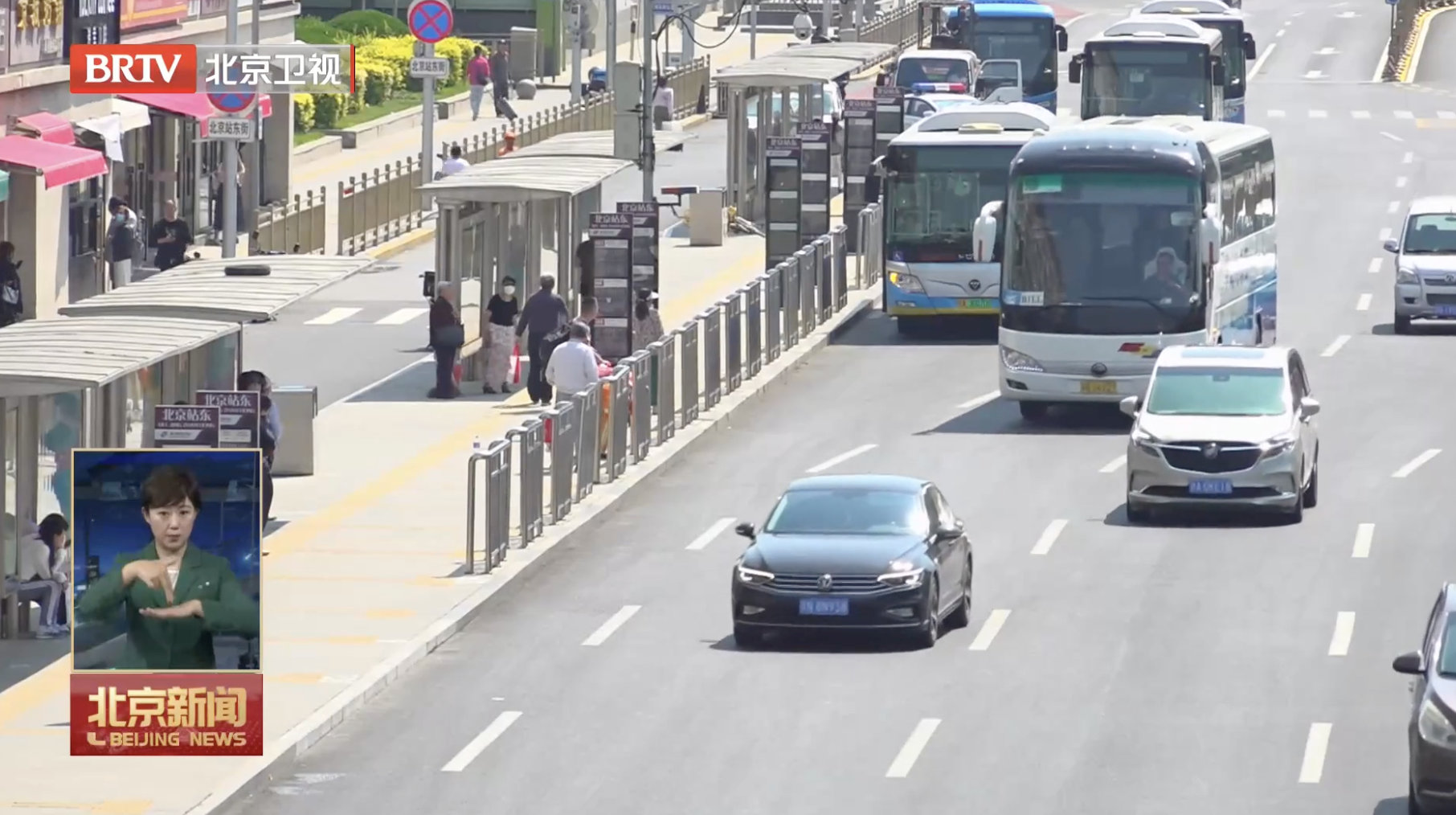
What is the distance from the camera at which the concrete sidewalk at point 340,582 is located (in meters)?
19.5

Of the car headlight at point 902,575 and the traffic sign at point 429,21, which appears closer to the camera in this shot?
the car headlight at point 902,575

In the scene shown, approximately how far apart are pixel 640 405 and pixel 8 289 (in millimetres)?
A: 9879

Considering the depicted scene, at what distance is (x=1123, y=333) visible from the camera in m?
36.3

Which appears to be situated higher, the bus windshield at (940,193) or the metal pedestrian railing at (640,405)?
the bus windshield at (940,193)

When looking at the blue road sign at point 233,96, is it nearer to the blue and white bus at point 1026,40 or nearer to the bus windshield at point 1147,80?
the bus windshield at point 1147,80

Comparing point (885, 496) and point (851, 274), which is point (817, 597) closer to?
point (885, 496)

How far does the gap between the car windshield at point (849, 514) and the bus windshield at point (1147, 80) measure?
127 ft

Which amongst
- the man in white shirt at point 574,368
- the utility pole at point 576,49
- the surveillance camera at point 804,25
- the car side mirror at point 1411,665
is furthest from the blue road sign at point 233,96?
the surveillance camera at point 804,25

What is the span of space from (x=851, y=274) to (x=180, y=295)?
25.2 meters

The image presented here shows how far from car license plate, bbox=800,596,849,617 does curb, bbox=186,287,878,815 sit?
2911 millimetres

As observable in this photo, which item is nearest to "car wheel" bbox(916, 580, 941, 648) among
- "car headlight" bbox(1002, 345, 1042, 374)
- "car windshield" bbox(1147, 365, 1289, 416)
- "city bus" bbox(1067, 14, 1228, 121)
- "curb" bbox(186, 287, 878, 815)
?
"curb" bbox(186, 287, 878, 815)

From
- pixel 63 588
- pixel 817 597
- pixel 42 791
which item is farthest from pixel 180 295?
pixel 42 791

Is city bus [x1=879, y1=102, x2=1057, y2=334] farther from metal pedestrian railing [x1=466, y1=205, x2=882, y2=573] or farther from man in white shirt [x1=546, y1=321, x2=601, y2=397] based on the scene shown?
man in white shirt [x1=546, y1=321, x2=601, y2=397]

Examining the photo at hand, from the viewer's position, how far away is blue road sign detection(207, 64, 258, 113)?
38156 mm
